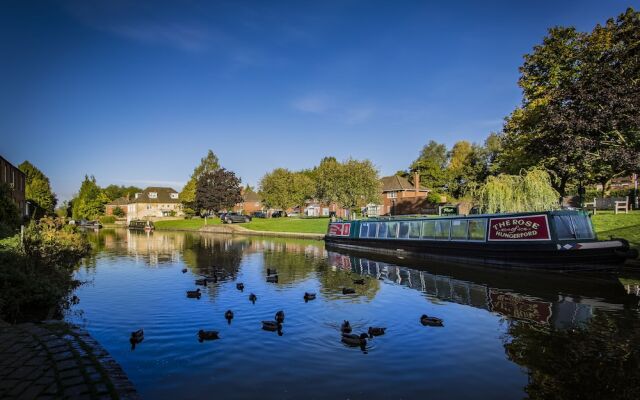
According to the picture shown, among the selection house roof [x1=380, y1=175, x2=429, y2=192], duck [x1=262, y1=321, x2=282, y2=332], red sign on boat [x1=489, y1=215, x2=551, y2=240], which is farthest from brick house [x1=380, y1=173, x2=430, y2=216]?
duck [x1=262, y1=321, x2=282, y2=332]

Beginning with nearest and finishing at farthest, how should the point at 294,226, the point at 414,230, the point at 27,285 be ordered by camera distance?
the point at 27,285, the point at 414,230, the point at 294,226

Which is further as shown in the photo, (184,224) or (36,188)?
(36,188)

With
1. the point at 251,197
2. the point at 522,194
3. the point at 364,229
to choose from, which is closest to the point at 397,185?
the point at 364,229

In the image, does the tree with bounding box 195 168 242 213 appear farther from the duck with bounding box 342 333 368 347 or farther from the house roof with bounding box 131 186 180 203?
the duck with bounding box 342 333 368 347

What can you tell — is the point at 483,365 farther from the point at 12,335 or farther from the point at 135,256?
the point at 135,256

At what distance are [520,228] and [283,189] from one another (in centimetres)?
5589

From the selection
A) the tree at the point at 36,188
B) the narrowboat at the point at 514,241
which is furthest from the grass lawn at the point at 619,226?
the tree at the point at 36,188

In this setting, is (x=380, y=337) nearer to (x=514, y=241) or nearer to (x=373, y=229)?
(x=514, y=241)

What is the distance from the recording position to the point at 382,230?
108 ft

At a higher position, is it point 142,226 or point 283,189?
point 283,189

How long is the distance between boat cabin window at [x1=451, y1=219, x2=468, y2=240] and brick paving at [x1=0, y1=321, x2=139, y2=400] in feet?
69.9

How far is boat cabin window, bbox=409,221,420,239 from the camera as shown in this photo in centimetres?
2921

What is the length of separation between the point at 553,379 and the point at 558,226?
1395 cm

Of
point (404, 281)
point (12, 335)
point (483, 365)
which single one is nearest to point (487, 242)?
point (404, 281)
